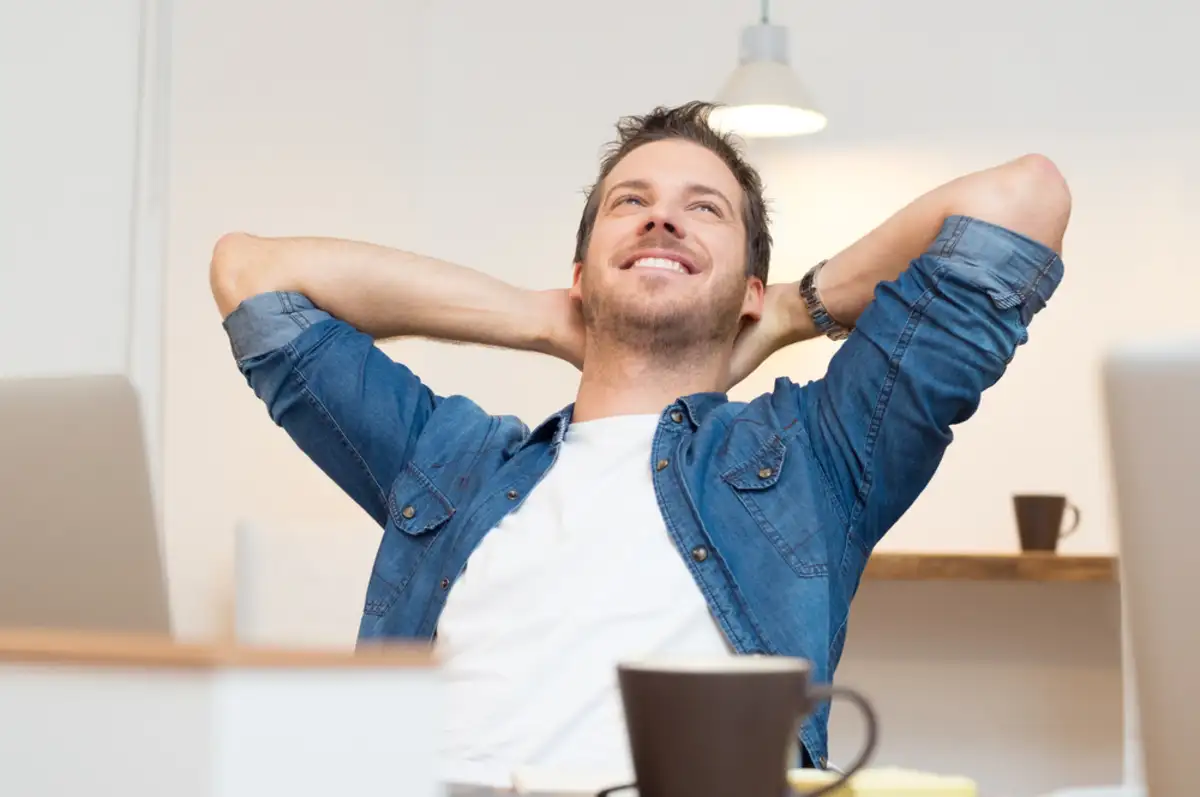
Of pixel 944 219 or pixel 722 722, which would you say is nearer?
pixel 722 722

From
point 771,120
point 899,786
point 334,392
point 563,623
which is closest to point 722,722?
point 899,786

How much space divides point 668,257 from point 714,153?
0.74ft

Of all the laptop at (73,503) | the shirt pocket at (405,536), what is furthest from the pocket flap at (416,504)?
the laptop at (73,503)

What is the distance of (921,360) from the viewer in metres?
1.34

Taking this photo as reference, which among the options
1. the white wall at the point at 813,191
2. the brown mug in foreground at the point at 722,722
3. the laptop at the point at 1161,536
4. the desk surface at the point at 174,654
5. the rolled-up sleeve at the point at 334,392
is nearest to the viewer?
the desk surface at the point at 174,654

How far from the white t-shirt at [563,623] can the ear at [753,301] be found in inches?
13.1

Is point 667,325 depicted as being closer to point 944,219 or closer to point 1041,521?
point 944,219

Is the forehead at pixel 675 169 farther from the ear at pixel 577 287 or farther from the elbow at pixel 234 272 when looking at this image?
the elbow at pixel 234 272

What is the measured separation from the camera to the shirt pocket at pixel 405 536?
1.48m

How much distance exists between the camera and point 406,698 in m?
0.34

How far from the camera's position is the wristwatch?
1610 millimetres

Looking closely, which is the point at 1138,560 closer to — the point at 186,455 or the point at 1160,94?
the point at 186,455

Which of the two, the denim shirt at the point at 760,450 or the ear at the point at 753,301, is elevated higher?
the ear at the point at 753,301

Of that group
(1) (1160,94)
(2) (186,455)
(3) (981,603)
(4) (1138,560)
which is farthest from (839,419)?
(1) (1160,94)
